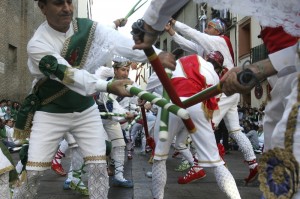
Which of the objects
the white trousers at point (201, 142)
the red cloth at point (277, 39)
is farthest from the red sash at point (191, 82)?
the red cloth at point (277, 39)

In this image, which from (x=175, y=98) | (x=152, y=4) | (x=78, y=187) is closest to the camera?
(x=152, y=4)

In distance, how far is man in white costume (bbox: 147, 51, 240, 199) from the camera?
374cm

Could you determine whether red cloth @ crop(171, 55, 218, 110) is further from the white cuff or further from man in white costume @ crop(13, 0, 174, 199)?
the white cuff

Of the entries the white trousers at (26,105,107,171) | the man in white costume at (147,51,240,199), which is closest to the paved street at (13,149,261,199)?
the man in white costume at (147,51,240,199)

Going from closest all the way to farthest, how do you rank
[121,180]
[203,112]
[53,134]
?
[53,134]
[203,112]
[121,180]

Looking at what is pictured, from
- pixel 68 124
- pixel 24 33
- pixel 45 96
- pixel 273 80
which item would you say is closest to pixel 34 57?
pixel 45 96

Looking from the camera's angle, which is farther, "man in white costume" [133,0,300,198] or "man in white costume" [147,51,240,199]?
"man in white costume" [147,51,240,199]

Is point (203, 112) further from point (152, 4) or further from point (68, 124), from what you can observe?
point (152, 4)

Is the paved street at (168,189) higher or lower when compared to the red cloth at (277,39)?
lower

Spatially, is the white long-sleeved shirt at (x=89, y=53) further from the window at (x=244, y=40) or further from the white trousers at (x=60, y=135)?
the window at (x=244, y=40)

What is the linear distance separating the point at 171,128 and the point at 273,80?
2.11 metres

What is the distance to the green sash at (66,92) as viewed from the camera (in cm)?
343

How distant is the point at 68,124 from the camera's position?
11.3 ft

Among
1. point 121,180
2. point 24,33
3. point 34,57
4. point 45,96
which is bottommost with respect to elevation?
point 121,180
